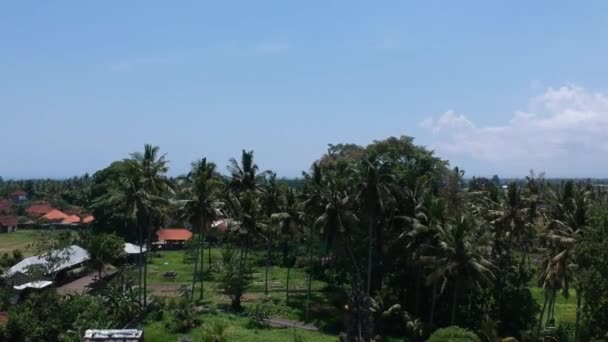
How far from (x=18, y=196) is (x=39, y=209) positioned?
1825 inches

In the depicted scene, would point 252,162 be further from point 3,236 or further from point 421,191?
point 3,236

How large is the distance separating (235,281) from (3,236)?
71485 mm

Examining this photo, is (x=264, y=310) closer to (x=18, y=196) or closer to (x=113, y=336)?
(x=113, y=336)

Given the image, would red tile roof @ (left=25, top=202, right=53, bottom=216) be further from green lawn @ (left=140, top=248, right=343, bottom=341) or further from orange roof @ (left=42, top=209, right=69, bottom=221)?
green lawn @ (left=140, top=248, right=343, bottom=341)

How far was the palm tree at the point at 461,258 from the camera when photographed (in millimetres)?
35344

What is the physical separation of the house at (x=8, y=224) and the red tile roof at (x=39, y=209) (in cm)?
497

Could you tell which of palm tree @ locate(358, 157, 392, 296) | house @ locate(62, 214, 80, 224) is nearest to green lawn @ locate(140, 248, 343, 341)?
palm tree @ locate(358, 157, 392, 296)

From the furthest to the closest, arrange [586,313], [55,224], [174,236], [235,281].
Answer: [55,224] < [174,236] < [235,281] < [586,313]

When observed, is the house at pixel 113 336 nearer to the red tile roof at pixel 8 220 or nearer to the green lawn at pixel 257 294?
the green lawn at pixel 257 294

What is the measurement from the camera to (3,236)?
10300cm

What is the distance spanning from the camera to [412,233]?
39781 mm

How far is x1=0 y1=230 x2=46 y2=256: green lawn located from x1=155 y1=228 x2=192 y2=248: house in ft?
53.1

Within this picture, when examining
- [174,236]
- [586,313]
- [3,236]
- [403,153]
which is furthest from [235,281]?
[3,236]

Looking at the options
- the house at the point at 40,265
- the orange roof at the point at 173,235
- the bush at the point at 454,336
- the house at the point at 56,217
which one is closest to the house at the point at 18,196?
the house at the point at 56,217
